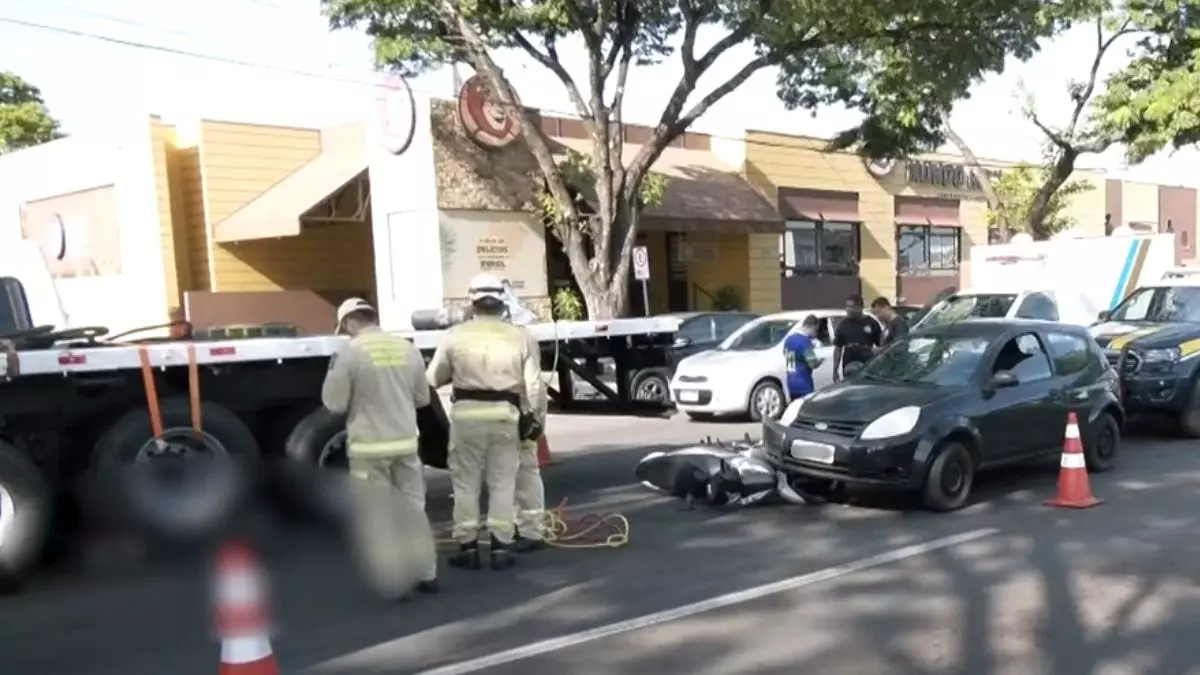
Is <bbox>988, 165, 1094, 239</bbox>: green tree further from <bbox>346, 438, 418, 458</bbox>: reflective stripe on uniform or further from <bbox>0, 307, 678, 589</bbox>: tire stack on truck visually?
<bbox>346, 438, 418, 458</bbox>: reflective stripe on uniform

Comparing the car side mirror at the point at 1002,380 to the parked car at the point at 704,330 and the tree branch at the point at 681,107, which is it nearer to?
the parked car at the point at 704,330

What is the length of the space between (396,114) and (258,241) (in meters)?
5.18

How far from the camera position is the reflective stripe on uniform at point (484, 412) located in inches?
264

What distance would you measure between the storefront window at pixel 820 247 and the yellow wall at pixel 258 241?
1123cm

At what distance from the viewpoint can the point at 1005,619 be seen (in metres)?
5.53

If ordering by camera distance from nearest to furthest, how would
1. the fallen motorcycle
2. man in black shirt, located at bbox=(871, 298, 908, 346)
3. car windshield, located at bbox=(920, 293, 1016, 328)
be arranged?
the fallen motorcycle, man in black shirt, located at bbox=(871, 298, 908, 346), car windshield, located at bbox=(920, 293, 1016, 328)

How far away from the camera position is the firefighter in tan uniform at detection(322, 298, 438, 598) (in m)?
6.10

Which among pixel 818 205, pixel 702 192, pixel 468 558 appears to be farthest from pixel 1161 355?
pixel 818 205

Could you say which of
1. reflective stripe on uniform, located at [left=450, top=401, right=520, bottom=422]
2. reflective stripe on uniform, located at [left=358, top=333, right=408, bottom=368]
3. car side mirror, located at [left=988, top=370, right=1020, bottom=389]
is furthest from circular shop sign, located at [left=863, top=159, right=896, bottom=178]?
reflective stripe on uniform, located at [left=358, top=333, right=408, bottom=368]

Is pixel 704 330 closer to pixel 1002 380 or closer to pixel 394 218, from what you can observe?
pixel 394 218

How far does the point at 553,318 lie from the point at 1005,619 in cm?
1712

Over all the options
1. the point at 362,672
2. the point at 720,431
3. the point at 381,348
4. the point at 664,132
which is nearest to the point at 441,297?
the point at 664,132

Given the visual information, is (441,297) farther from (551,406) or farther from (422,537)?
(422,537)

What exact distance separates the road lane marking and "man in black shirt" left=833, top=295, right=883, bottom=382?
5.48m
